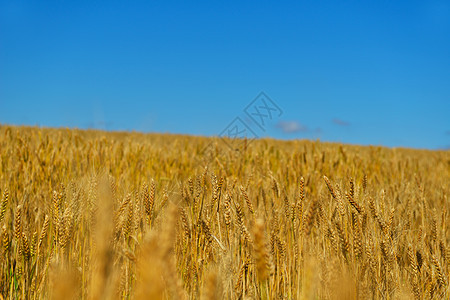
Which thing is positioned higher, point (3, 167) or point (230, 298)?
point (3, 167)

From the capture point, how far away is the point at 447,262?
5.16ft

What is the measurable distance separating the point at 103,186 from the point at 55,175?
270cm

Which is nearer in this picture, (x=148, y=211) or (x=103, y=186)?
(x=103, y=186)

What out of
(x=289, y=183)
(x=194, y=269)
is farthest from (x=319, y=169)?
(x=194, y=269)

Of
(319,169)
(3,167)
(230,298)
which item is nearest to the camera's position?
(230,298)

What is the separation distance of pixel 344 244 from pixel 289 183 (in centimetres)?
193

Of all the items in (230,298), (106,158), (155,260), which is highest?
(106,158)

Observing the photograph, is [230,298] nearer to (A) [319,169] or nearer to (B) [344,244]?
(B) [344,244]

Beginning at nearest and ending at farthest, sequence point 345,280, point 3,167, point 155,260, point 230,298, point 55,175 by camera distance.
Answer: point 155,260 < point 345,280 < point 230,298 < point 55,175 < point 3,167

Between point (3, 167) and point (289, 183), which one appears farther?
point (3, 167)

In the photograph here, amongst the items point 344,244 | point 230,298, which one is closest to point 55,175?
point 230,298

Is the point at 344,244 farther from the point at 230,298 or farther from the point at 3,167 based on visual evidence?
the point at 3,167

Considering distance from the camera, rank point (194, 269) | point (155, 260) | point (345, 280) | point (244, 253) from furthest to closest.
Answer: point (244, 253) → point (194, 269) → point (345, 280) → point (155, 260)

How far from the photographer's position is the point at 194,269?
50.6 inches
